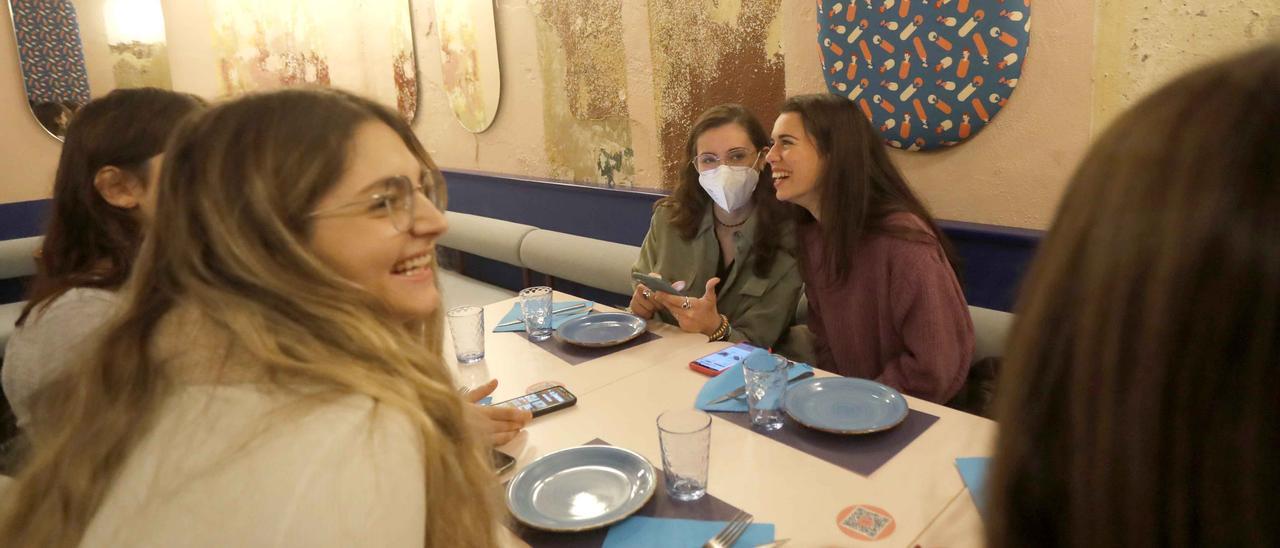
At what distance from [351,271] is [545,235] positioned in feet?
10.1

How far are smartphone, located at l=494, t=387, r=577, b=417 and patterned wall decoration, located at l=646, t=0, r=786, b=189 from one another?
5.64 ft

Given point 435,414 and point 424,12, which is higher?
point 424,12

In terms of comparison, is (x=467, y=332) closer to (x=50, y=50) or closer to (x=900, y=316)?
(x=900, y=316)

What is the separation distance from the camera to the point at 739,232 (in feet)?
8.20

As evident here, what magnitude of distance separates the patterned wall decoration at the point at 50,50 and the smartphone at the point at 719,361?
4.83m

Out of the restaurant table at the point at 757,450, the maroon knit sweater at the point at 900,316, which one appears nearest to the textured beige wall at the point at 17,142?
the restaurant table at the point at 757,450

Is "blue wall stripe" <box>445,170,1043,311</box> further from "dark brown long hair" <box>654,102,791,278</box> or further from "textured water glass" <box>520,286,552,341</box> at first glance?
"textured water glass" <box>520,286,552,341</box>

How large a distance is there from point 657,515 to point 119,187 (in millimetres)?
1445

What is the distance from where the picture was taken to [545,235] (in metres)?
4.08

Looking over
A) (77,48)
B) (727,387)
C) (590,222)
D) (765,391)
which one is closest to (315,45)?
(77,48)

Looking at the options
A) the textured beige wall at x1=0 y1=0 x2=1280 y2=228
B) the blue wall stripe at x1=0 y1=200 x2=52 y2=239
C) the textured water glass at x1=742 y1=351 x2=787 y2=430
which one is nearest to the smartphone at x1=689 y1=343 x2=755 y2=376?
the textured water glass at x1=742 y1=351 x2=787 y2=430

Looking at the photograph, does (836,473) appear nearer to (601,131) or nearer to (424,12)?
(601,131)

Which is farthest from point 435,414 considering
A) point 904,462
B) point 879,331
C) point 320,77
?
point 320,77

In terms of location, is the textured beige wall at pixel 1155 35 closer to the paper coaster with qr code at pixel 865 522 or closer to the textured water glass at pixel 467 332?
the paper coaster with qr code at pixel 865 522
